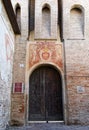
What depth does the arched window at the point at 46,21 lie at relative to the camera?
28.0 ft

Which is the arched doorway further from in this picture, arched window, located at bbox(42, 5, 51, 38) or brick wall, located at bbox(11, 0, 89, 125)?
arched window, located at bbox(42, 5, 51, 38)

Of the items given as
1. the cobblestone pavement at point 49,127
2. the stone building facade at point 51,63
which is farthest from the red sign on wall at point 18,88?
the cobblestone pavement at point 49,127

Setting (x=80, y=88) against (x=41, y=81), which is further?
(x=41, y=81)

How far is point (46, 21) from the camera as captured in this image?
8695 mm

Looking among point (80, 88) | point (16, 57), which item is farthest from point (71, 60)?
point (16, 57)

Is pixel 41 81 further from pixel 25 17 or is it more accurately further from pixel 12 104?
pixel 25 17

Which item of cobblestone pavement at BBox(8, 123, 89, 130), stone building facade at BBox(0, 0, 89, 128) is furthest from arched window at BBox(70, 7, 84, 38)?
cobblestone pavement at BBox(8, 123, 89, 130)

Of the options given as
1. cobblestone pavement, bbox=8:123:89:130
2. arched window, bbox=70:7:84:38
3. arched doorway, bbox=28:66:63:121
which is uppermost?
arched window, bbox=70:7:84:38

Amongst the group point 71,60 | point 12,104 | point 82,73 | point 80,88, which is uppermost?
point 71,60

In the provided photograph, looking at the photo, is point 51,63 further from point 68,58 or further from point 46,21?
point 46,21

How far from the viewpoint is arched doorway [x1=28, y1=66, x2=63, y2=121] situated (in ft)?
26.8

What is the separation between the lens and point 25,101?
25.7 ft

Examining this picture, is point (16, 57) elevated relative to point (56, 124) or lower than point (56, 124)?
elevated

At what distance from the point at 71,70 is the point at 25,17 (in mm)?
2881
